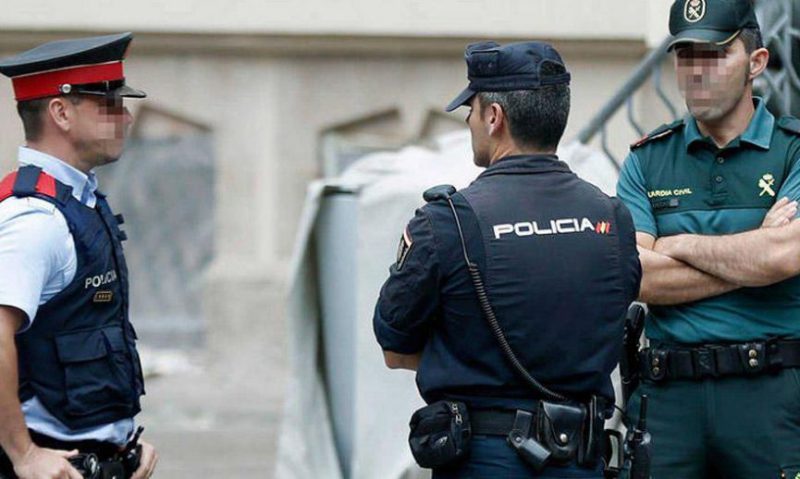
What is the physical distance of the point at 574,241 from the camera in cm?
359

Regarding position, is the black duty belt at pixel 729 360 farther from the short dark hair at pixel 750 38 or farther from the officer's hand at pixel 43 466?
the officer's hand at pixel 43 466

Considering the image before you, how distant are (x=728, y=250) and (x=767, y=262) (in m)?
0.11

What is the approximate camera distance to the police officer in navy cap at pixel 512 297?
354 centimetres

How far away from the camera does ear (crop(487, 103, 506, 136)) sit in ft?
11.9

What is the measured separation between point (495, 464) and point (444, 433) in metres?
0.14

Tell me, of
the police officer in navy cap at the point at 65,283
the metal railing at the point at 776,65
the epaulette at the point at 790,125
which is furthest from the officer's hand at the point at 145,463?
the metal railing at the point at 776,65

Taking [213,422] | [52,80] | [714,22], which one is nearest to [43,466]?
[52,80]

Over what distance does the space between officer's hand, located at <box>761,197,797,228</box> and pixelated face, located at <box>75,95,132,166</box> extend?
175 centimetres

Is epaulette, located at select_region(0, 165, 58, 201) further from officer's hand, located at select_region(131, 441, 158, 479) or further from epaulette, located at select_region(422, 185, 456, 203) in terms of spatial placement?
epaulette, located at select_region(422, 185, 456, 203)

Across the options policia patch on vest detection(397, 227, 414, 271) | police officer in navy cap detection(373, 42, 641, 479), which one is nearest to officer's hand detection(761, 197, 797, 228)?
police officer in navy cap detection(373, 42, 641, 479)

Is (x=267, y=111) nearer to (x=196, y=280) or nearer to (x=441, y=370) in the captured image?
(x=196, y=280)

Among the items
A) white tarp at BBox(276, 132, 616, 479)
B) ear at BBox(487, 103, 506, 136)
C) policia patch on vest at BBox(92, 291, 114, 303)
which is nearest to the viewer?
ear at BBox(487, 103, 506, 136)

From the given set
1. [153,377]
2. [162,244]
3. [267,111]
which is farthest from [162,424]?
[267,111]

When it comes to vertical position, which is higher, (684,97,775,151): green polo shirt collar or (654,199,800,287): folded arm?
(684,97,775,151): green polo shirt collar
